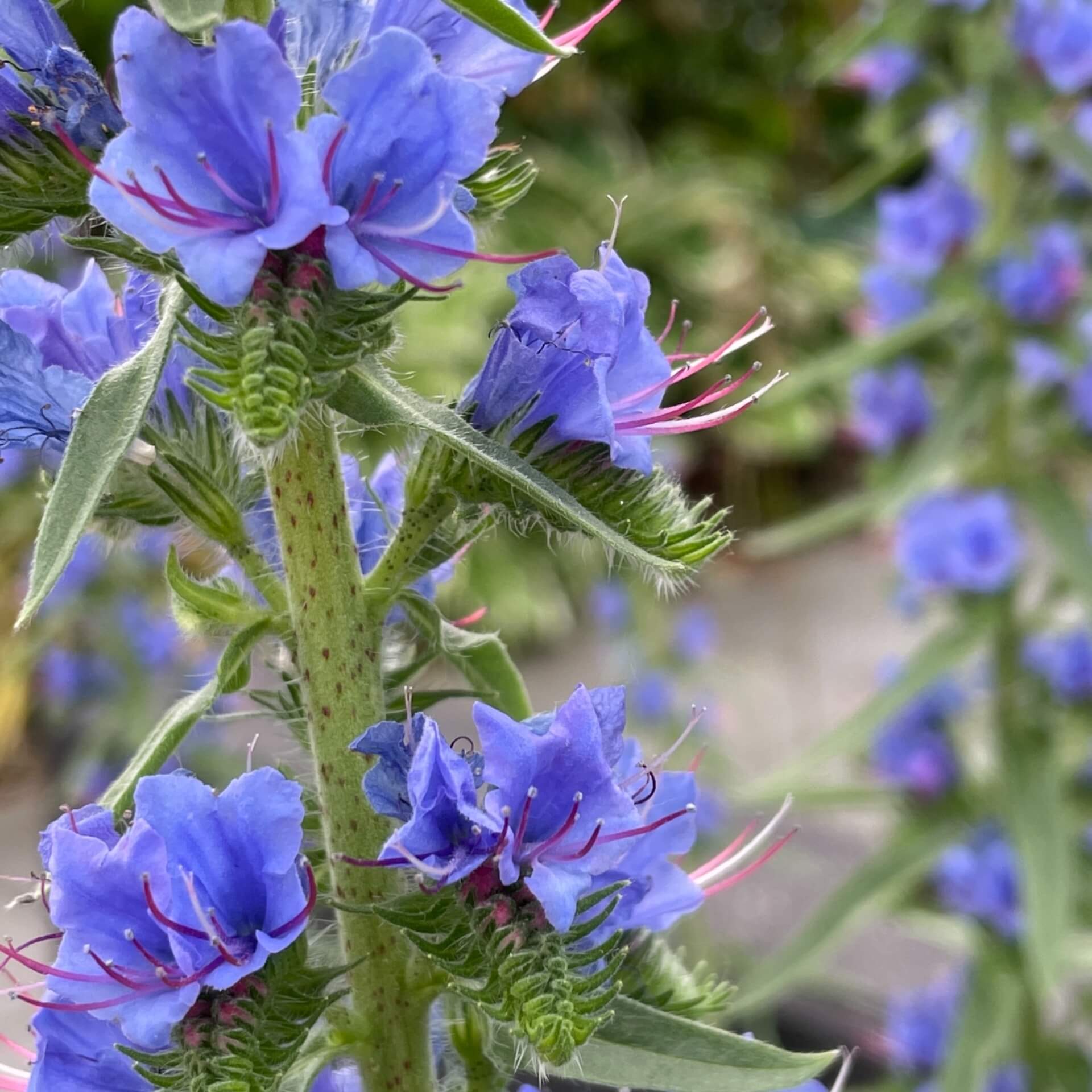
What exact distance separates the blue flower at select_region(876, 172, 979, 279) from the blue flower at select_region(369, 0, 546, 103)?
150cm

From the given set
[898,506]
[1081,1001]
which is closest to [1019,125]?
[898,506]

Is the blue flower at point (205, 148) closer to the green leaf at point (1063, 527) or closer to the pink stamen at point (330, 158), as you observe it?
the pink stamen at point (330, 158)

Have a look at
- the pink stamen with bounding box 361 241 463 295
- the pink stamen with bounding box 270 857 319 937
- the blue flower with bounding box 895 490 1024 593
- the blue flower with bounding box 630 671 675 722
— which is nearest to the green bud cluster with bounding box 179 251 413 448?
the pink stamen with bounding box 361 241 463 295

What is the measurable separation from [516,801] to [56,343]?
38cm

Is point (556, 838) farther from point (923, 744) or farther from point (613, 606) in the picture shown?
point (613, 606)

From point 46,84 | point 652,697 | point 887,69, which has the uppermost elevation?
point 887,69

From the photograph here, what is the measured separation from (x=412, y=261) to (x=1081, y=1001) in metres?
2.00

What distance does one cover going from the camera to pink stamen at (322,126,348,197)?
0.60 meters

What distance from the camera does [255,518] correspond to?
2.70 feet

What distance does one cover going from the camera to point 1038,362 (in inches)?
80.7

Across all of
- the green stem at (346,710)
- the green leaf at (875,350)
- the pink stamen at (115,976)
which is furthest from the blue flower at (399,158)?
the green leaf at (875,350)

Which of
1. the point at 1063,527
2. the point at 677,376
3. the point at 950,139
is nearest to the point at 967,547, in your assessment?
the point at 1063,527

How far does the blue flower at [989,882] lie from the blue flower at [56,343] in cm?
163

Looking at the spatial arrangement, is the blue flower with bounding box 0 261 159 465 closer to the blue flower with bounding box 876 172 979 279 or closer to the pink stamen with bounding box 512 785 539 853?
the pink stamen with bounding box 512 785 539 853
